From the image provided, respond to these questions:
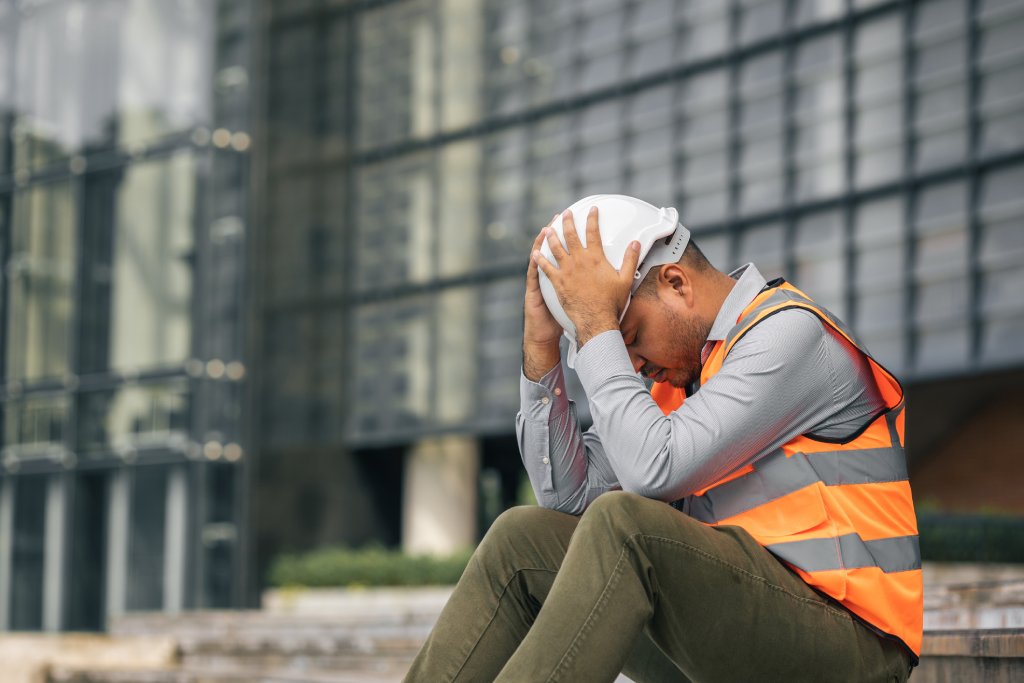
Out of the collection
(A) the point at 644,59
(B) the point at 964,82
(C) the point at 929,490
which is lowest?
(C) the point at 929,490

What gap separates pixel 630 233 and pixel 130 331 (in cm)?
1889

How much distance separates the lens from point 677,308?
2.58 meters

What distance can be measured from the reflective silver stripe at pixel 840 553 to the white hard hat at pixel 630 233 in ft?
1.90

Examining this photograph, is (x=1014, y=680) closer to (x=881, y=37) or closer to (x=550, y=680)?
(x=550, y=680)

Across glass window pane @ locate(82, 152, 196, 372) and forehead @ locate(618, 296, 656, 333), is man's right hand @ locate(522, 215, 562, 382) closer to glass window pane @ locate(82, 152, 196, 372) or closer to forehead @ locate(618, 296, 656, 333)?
forehead @ locate(618, 296, 656, 333)

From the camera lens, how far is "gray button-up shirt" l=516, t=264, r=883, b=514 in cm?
230

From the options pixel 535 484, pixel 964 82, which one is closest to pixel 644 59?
pixel 964 82

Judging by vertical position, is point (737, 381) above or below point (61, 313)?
below

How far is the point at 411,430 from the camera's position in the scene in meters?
20.8

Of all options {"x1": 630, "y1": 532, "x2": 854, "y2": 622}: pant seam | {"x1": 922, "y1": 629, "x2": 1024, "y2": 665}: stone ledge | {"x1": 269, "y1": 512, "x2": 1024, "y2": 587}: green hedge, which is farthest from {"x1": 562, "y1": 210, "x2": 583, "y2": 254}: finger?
{"x1": 269, "y1": 512, "x2": 1024, "y2": 587}: green hedge

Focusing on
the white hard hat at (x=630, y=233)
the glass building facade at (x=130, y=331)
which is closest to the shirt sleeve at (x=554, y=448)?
the white hard hat at (x=630, y=233)

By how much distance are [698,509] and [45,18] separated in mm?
21984

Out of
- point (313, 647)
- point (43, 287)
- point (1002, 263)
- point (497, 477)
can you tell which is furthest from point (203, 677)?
point (497, 477)

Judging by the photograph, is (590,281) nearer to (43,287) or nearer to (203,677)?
(203,677)
